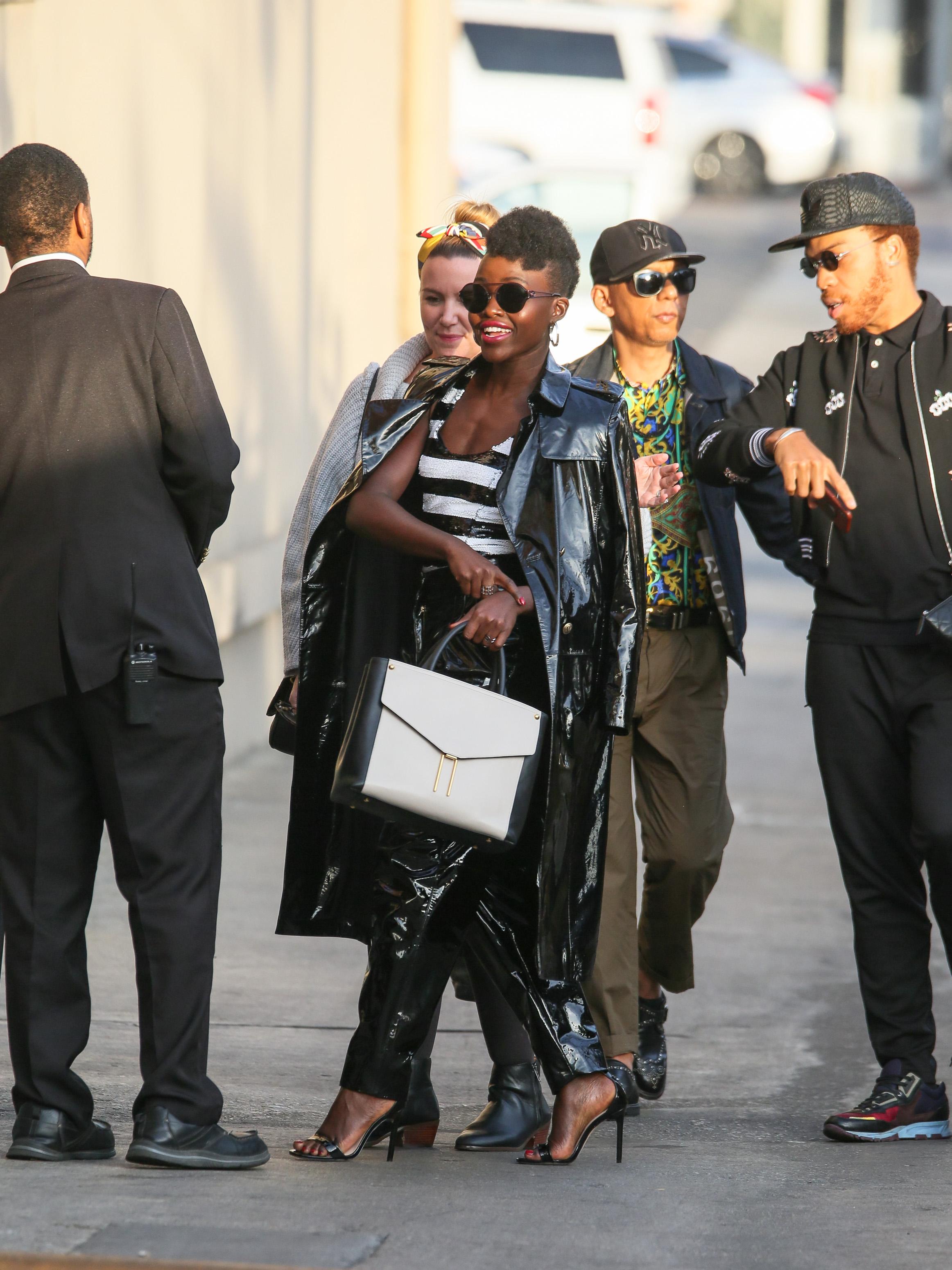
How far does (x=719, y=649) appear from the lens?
5074mm

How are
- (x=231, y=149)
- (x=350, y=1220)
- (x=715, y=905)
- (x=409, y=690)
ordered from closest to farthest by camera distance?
(x=350, y=1220), (x=409, y=690), (x=715, y=905), (x=231, y=149)

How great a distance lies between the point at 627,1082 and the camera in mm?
4406

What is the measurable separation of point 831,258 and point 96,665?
6.65 ft

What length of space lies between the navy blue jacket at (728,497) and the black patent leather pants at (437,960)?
3.88 feet

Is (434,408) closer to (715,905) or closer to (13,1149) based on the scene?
(13,1149)

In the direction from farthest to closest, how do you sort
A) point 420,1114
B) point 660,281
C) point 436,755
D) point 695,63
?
point 695,63
point 660,281
point 420,1114
point 436,755

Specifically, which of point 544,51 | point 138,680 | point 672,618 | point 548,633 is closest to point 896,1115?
point 672,618

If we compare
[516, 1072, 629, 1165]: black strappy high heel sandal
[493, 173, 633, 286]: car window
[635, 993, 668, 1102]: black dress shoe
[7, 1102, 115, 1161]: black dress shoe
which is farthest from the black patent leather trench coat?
[493, 173, 633, 286]: car window

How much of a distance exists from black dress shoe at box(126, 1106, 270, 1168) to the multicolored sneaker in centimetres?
142

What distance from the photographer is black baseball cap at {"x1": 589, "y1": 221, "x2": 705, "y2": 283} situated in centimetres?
494

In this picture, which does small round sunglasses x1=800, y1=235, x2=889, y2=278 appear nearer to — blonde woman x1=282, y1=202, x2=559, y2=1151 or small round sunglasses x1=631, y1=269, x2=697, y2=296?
small round sunglasses x1=631, y1=269, x2=697, y2=296

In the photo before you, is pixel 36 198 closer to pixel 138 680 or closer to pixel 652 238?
pixel 138 680

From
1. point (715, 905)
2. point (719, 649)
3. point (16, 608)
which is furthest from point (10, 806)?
point (715, 905)

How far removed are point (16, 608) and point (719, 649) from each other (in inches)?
79.5
